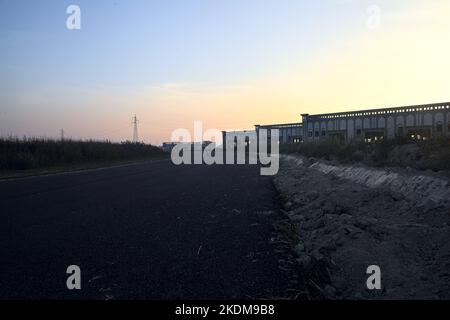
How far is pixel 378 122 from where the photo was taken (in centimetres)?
7600

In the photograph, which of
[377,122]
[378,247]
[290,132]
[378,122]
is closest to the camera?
[378,247]

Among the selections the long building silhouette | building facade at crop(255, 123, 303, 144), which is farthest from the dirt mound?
building facade at crop(255, 123, 303, 144)

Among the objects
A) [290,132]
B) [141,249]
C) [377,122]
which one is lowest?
[141,249]

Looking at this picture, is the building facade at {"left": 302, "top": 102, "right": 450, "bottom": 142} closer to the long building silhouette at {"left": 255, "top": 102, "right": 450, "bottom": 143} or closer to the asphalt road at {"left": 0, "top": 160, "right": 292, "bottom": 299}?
the long building silhouette at {"left": 255, "top": 102, "right": 450, "bottom": 143}

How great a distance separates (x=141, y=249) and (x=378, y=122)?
72.2 metres

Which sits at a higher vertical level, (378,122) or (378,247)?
(378,122)

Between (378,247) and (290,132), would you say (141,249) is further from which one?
(290,132)

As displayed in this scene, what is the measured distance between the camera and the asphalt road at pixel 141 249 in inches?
243

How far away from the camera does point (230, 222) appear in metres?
11.6

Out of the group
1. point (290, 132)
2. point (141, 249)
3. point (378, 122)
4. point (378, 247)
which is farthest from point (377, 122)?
point (141, 249)

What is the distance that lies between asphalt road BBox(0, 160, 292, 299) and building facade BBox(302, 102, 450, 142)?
39831 mm

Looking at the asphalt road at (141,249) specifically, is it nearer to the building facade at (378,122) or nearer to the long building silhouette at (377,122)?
the long building silhouette at (377,122)
